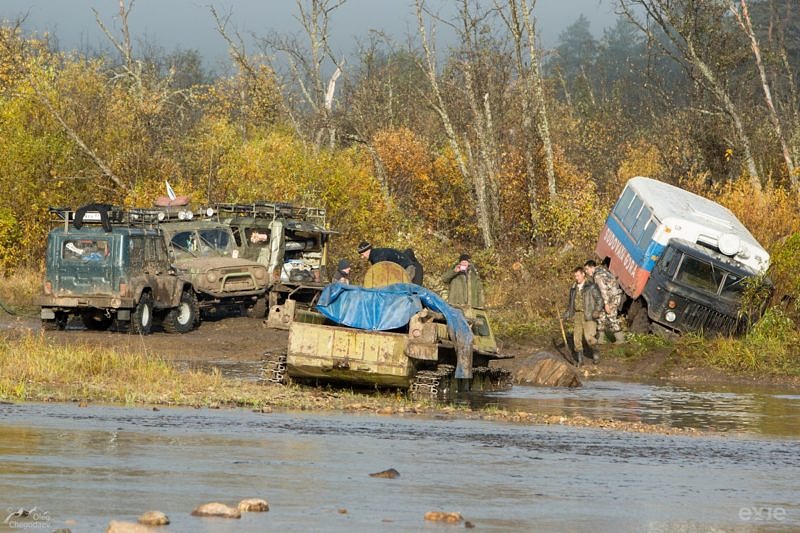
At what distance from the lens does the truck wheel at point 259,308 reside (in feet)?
102

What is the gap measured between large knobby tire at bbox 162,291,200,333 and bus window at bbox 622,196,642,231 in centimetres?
981

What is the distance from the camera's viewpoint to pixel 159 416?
15.2m

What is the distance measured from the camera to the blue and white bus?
92.6 feet

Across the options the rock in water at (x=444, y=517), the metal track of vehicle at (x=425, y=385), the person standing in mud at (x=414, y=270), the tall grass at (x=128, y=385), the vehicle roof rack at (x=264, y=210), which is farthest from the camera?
the vehicle roof rack at (x=264, y=210)

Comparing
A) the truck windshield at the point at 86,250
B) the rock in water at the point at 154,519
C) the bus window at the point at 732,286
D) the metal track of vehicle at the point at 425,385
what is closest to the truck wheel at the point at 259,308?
the truck windshield at the point at 86,250

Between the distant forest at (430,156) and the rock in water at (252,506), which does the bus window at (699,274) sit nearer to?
the distant forest at (430,156)

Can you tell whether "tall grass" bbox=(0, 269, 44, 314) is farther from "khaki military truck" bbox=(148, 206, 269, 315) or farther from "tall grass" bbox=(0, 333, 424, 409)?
"tall grass" bbox=(0, 333, 424, 409)

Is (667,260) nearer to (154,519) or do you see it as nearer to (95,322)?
(95,322)

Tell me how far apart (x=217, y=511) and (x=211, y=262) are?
837 inches

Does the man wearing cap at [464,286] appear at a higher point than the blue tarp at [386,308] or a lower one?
higher

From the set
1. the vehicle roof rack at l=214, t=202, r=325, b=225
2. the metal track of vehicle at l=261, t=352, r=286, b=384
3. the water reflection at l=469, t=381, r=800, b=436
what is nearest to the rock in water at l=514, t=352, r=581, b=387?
the water reflection at l=469, t=381, r=800, b=436

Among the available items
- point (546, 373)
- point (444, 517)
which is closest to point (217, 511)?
point (444, 517)

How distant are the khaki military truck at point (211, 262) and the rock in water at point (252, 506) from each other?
20.2 metres

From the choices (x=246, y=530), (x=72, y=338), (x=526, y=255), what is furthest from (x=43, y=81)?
(x=246, y=530)
